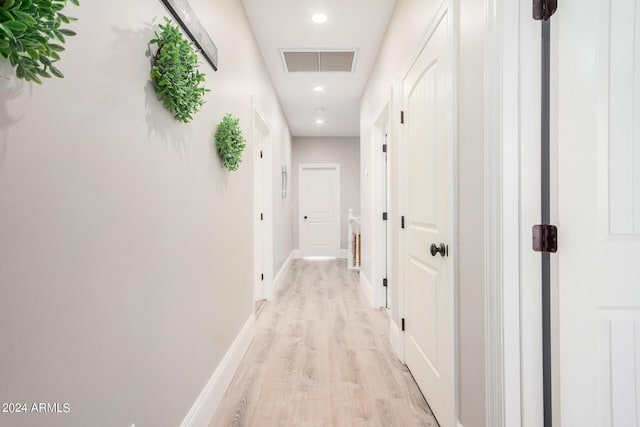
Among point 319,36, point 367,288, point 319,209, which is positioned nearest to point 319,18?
point 319,36

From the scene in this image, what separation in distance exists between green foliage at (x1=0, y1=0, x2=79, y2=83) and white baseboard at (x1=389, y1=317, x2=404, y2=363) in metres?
2.38

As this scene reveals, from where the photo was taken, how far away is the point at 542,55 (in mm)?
1112

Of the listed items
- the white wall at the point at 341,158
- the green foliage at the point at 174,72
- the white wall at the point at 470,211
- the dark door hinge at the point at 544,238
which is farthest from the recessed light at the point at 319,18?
the white wall at the point at 341,158

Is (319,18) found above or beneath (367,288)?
above

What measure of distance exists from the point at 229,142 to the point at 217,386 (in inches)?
53.8

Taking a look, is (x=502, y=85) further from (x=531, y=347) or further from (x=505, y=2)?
(x=531, y=347)

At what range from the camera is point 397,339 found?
2.48 m

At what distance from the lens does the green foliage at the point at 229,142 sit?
195 centimetres

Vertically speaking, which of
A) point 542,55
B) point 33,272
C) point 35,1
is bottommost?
point 33,272

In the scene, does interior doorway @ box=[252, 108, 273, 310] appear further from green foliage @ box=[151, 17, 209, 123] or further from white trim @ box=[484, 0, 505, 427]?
white trim @ box=[484, 0, 505, 427]

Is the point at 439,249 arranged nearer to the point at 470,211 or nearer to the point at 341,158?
the point at 470,211

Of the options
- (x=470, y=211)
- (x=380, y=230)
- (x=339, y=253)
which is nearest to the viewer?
(x=470, y=211)

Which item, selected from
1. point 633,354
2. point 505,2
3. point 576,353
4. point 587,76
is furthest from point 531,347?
point 505,2

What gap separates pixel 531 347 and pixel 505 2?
1139 mm
